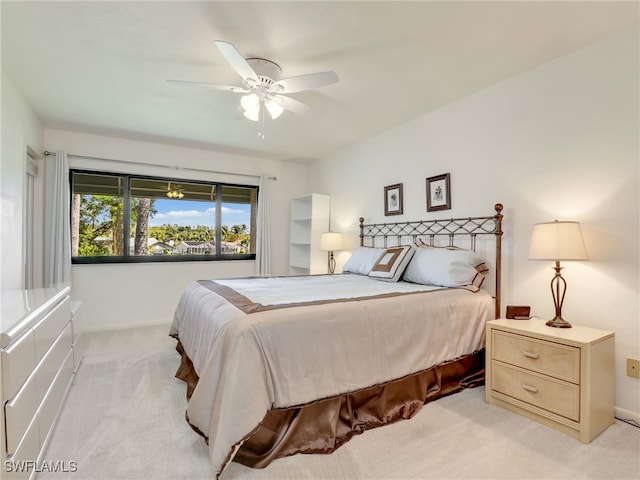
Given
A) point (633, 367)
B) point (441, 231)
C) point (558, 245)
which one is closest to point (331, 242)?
point (441, 231)

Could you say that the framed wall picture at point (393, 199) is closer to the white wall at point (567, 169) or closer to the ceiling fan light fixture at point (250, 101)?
the white wall at point (567, 169)

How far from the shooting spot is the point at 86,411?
2098 millimetres

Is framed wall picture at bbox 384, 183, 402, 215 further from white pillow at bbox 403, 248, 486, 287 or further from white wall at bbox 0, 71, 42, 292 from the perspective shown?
white wall at bbox 0, 71, 42, 292

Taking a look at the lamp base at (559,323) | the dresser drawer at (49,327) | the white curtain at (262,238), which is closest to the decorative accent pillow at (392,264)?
the lamp base at (559,323)

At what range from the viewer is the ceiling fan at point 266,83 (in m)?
2.10

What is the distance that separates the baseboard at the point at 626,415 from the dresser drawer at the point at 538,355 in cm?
57

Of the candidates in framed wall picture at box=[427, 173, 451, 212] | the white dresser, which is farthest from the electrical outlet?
the white dresser

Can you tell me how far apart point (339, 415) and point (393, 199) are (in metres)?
2.56

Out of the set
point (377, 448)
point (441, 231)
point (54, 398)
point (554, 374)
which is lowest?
point (377, 448)

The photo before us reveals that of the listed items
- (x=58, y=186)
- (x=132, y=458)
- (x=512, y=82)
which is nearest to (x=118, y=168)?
(x=58, y=186)

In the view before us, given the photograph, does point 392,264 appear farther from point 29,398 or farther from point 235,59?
point 29,398

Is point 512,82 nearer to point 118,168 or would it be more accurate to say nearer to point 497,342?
point 497,342

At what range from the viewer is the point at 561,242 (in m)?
2.06

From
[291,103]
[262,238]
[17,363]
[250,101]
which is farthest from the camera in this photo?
[262,238]
